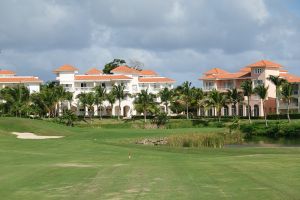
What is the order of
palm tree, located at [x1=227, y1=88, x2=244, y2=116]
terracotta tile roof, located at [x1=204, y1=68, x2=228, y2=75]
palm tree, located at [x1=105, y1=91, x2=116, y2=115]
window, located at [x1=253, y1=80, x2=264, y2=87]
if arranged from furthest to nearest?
terracotta tile roof, located at [x1=204, y1=68, x2=228, y2=75] < window, located at [x1=253, y1=80, x2=264, y2=87] < palm tree, located at [x1=105, y1=91, x2=116, y2=115] < palm tree, located at [x1=227, y1=88, x2=244, y2=116]

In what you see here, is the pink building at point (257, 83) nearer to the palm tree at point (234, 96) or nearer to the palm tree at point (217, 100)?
the palm tree at point (234, 96)

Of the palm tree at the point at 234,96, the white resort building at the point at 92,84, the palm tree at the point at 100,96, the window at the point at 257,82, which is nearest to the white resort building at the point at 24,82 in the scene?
the white resort building at the point at 92,84

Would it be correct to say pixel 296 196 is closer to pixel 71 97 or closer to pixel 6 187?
pixel 6 187

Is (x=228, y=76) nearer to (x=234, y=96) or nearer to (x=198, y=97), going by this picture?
(x=198, y=97)

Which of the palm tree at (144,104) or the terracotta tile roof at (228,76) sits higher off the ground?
the terracotta tile roof at (228,76)

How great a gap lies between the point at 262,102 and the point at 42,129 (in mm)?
63738

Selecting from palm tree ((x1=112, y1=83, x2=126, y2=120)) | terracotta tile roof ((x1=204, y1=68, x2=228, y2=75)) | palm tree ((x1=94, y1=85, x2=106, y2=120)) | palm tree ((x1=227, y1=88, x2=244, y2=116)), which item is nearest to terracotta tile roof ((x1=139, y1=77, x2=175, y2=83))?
terracotta tile roof ((x1=204, y1=68, x2=228, y2=75))

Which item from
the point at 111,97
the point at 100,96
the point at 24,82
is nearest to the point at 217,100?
the point at 111,97

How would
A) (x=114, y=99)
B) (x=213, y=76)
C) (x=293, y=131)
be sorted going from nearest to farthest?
(x=293, y=131), (x=114, y=99), (x=213, y=76)

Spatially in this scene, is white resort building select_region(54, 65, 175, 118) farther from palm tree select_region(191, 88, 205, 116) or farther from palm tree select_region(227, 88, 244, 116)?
palm tree select_region(227, 88, 244, 116)

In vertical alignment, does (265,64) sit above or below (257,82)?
above

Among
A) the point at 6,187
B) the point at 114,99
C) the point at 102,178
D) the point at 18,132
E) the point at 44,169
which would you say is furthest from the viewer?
the point at 114,99

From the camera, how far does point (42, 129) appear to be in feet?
252

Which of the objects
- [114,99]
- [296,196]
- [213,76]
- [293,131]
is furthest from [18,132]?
[213,76]
